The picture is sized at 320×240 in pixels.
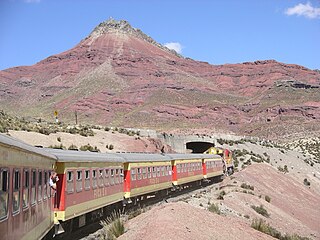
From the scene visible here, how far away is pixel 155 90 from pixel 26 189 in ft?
445

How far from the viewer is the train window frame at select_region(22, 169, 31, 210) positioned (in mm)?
8297

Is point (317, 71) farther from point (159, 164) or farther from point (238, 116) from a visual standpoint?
point (159, 164)

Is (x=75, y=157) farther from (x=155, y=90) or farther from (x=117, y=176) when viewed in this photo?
(x=155, y=90)

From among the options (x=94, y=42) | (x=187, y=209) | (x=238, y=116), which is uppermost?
(x=94, y=42)

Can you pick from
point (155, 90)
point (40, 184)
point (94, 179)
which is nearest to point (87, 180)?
point (94, 179)

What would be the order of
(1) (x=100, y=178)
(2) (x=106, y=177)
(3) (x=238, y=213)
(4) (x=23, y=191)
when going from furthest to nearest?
(3) (x=238, y=213)
(2) (x=106, y=177)
(1) (x=100, y=178)
(4) (x=23, y=191)

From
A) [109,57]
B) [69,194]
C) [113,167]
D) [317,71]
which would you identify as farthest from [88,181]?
[317,71]

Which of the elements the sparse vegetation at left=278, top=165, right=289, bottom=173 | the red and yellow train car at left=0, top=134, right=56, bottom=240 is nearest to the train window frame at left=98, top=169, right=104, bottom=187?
the red and yellow train car at left=0, top=134, right=56, bottom=240

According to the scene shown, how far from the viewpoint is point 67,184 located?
13.9 metres

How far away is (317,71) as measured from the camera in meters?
195

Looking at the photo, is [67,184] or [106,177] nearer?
[67,184]

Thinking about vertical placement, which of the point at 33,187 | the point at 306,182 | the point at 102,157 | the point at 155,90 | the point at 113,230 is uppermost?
the point at 155,90

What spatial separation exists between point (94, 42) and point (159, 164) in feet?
542

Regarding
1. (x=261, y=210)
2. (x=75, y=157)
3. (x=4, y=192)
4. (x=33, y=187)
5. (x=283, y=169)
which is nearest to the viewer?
(x=4, y=192)
